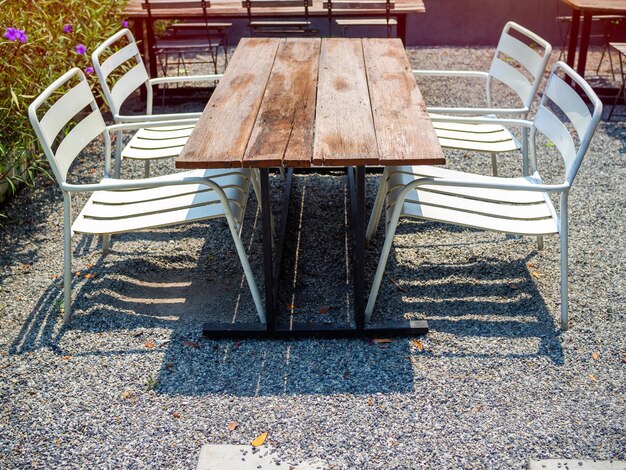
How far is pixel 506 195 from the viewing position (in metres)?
3.44

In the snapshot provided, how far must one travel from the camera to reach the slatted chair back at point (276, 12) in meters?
5.69

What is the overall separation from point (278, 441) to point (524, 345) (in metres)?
1.13

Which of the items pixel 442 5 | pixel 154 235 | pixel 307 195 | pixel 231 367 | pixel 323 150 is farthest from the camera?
pixel 442 5

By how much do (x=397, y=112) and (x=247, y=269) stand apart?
35.6 inches

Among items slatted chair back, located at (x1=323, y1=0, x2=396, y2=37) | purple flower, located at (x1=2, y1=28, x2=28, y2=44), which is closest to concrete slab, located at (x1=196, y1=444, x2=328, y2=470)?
purple flower, located at (x1=2, y1=28, x2=28, y2=44)

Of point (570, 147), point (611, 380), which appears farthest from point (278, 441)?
point (570, 147)

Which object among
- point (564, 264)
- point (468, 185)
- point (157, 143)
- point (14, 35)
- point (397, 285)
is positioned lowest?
point (397, 285)

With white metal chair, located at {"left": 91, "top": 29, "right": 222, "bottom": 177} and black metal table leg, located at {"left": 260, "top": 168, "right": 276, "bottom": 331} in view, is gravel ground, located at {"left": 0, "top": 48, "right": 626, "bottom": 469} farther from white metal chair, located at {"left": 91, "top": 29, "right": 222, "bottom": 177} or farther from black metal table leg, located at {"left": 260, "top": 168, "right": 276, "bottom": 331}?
white metal chair, located at {"left": 91, "top": 29, "right": 222, "bottom": 177}

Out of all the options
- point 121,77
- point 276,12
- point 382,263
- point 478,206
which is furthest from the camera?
point 276,12

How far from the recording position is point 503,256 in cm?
387

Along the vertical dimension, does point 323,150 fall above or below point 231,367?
above

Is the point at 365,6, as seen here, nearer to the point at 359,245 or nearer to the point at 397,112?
the point at 397,112

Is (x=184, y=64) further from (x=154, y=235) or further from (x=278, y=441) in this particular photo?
(x=278, y=441)

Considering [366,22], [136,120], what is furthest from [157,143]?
[366,22]
